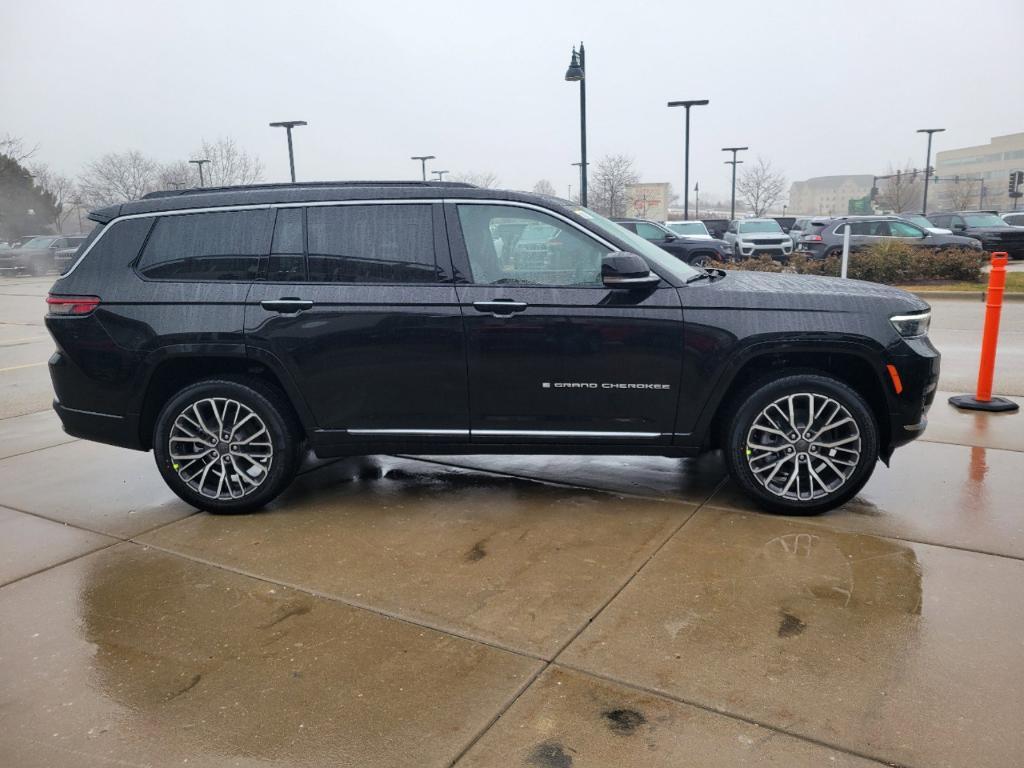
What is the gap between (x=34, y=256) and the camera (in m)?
33.4

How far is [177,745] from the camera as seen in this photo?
270 cm

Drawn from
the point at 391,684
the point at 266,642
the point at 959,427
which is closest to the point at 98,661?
the point at 266,642

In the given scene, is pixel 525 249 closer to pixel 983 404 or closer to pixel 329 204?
pixel 329 204

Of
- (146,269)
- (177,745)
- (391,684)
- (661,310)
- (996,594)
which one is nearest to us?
(177,745)

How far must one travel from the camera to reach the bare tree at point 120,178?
5388 centimetres

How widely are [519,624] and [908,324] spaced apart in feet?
8.79

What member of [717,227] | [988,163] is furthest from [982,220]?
[988,163]

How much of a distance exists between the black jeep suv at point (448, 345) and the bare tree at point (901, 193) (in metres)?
71.4

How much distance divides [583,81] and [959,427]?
13181 mm

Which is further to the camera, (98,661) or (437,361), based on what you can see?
(437,361)

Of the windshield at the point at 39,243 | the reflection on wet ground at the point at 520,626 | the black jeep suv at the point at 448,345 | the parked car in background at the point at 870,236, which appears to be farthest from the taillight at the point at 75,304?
the windshield at the point at 39,243

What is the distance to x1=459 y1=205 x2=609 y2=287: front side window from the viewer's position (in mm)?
4504

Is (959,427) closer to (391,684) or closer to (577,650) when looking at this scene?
(577,650)

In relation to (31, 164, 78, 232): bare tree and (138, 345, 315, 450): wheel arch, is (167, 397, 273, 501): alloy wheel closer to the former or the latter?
(138, 345, 315, 450): wheel arch
